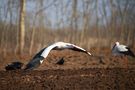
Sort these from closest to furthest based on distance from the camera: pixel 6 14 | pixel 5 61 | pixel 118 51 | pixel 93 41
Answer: pixel 118 51
pixel 5 61
pixel 6 14
pixel 93 41

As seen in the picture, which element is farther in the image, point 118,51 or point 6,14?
point 6,14

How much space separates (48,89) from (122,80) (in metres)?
2.32

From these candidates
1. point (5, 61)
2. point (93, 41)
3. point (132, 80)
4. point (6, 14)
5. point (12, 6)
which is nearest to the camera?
point (132, 80)

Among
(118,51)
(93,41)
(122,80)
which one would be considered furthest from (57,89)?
(93,41)

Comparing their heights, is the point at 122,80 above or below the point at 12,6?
below

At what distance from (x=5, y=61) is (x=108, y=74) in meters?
15.7

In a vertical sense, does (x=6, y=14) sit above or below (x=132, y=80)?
above

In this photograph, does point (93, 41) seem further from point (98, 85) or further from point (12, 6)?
point (98, 85)

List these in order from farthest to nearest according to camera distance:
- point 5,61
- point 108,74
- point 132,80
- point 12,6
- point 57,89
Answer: point 12,6
point 5,61
point 108,74
point 132,80
point 57,89

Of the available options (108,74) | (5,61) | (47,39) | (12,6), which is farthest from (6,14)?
(108,74)

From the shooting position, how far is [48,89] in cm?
908

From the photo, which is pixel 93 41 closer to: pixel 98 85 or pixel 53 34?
pixel 53 34

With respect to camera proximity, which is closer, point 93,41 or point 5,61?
point 5,61

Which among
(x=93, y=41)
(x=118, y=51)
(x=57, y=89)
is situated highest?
(x=93, y=41)
